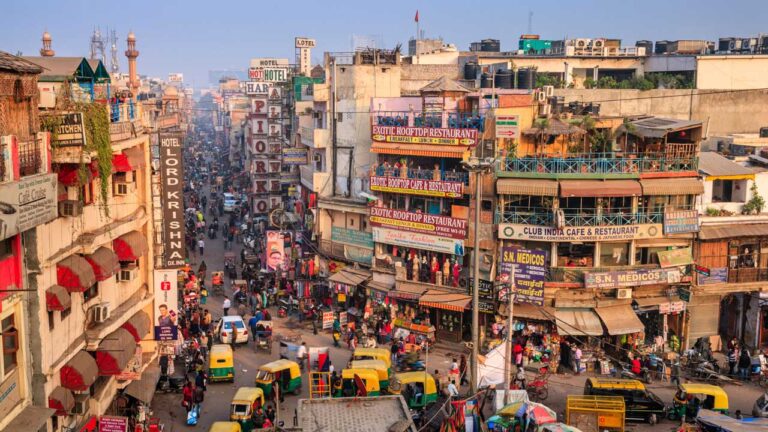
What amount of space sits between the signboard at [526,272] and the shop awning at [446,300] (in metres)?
2.24

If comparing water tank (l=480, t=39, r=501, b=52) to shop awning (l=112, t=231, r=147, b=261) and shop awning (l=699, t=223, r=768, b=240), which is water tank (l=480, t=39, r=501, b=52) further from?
shop awning (l=112, t=231, r=147, b=261)

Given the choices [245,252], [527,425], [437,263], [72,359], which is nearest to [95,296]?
[72,359]

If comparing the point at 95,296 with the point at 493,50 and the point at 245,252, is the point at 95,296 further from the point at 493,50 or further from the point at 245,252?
the point at 493,50

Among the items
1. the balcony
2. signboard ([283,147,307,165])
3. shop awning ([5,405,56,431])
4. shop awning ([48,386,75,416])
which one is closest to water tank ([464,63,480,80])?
signboard ([283,147,307,165])

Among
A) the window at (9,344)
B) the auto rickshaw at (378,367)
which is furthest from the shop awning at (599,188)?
the window at (9,344)

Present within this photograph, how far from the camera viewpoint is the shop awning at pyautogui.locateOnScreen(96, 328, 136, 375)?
2167 centimetres

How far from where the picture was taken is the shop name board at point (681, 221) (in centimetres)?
3234

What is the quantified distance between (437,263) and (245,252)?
17051mm

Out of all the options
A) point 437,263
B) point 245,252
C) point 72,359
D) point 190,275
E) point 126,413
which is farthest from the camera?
point 245,252

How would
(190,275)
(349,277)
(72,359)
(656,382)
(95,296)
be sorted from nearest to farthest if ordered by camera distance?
(72,359) < (95,296) < (656,382) < (349,277) < (190,275)

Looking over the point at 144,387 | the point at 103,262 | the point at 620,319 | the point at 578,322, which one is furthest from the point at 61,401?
the point at 620,319

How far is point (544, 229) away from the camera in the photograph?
3189cm

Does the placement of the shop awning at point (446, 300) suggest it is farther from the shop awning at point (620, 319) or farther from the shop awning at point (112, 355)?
the shop awning at point (112, 355)

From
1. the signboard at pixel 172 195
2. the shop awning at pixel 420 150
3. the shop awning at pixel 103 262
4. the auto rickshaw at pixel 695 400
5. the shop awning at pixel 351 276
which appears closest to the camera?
the shop awning at pixel 103 262
